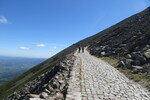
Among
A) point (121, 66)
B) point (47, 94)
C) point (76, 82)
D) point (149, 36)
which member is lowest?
point (47, 94)

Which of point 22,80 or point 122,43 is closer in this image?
point 122,43

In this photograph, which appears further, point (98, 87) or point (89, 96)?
point (98, 87)

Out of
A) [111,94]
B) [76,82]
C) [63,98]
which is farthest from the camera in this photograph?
[76,82]

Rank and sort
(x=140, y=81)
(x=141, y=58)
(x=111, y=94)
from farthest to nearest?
(x=141, y=58) < (x=140, y=81) < (x=111, y=94)

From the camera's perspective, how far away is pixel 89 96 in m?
10.7

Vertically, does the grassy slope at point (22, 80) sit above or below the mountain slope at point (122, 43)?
below

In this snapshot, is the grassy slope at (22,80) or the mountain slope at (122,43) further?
the grassy slope at (22,80)

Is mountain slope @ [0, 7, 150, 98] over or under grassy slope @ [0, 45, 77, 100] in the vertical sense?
over

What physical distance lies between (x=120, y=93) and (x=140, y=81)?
5.30 metres

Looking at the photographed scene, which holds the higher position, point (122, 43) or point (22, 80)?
point (122, 43)

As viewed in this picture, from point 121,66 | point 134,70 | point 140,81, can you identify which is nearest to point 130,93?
point 140,81

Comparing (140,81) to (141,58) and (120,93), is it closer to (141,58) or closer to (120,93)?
(120,93)

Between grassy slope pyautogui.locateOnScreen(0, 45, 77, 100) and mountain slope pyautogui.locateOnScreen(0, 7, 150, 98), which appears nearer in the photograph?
mountain slope pyautogui.locateOnScreen(0, 7, 150, 98)

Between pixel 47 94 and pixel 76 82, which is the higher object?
pixel 76 82
